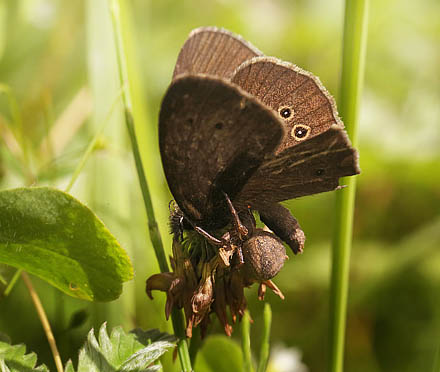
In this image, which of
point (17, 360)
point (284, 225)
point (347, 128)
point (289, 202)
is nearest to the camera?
point (17, 360)

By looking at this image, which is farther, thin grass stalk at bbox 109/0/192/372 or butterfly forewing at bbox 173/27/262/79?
butterfly forewing at bbox 173/27/262/79

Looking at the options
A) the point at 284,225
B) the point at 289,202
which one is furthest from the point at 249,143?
the point at 289,202

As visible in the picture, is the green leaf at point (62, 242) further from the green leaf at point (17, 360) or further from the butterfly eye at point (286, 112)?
the butterfly eye at point (286, 112)

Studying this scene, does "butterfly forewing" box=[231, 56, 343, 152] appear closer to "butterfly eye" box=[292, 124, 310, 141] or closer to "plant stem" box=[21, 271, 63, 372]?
"butterfly eye" box=[292, 124, 310, 141]

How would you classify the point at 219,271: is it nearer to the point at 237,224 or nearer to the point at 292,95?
the point at 237,224

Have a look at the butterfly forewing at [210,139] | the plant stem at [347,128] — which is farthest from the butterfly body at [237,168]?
the plant stem at [347,128]

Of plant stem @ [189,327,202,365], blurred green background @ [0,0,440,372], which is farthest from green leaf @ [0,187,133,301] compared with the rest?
blurred green background @ [0,0,440,372]
